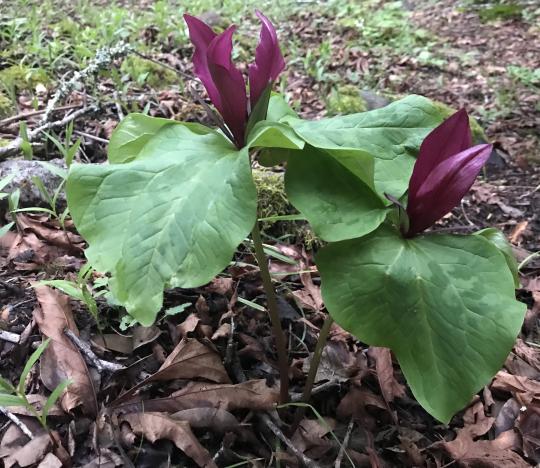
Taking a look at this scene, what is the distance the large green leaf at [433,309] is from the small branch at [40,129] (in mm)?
1620

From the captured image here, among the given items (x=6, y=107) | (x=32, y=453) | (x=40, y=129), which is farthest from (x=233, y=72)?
(x=6, y=107)

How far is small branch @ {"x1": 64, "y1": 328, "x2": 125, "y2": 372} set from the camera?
1315 millimetres

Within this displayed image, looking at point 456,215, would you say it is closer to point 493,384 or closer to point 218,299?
point 493,384

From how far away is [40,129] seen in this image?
2229 millimetres

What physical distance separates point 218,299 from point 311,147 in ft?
2.51

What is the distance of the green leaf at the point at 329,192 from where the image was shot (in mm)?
973

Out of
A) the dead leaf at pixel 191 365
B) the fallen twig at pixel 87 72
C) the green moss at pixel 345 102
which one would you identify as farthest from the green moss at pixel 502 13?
the dead leaf at pixel 191 365

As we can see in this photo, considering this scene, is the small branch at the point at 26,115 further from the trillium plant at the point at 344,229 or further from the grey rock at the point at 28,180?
the trillium plant at the point at 344,229

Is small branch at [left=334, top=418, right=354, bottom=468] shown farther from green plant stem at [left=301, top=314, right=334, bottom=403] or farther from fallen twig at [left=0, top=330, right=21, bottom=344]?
fallen twig at [left=0, top=330, right=21, bottom=344]

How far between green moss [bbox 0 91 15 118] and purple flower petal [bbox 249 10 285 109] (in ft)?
6.28

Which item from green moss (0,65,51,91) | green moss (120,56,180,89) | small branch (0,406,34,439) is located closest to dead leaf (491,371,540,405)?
small branch (0,406,34,439)

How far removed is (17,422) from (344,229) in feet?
2.95

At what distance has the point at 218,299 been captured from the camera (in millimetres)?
1612

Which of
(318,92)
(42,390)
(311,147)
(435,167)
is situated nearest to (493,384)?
(435,167)
